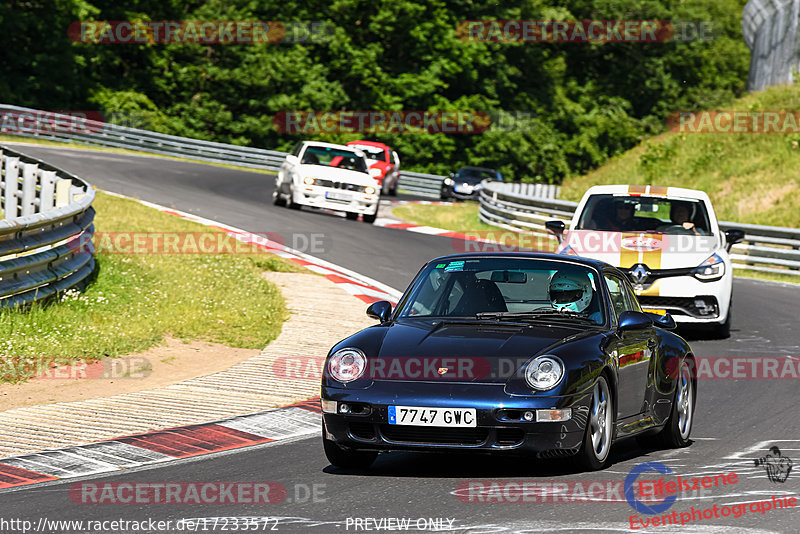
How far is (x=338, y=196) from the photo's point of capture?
2706 centimetres

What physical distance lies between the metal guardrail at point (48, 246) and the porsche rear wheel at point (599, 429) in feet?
20.7

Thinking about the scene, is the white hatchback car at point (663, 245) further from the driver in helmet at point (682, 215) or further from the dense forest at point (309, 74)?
the dense forest at point (309, 74)

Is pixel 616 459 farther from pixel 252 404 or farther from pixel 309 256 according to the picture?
pixel 309 256

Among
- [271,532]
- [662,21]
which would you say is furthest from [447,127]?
[271,532]

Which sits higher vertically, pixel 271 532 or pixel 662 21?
pixel 662 21

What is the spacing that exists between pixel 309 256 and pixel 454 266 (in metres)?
12.2

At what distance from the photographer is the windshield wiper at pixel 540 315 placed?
786 centimetres

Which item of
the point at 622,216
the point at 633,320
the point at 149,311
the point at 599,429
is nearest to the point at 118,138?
the point at 149,311

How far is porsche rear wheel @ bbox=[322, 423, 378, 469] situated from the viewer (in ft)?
24.0

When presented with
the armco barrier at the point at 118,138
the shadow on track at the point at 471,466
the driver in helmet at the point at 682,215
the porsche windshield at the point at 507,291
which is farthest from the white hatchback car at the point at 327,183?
the shadow on track at the point at 471,466

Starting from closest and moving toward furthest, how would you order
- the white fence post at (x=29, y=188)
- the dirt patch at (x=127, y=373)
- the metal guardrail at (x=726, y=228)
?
the dirt patch at (x=127, y=373)
the white fence post at (x=29, y=188)
the metal guardrail at (x=726, y=228)

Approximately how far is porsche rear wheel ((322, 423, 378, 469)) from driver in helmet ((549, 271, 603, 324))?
5.30 ft

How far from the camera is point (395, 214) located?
32750mm

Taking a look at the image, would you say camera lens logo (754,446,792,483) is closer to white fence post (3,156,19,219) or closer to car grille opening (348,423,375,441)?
car grille opening (348,423,375,441)
